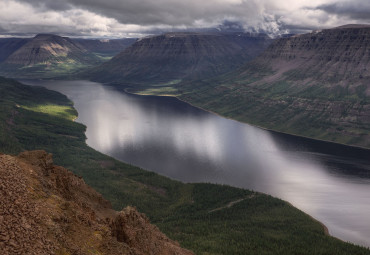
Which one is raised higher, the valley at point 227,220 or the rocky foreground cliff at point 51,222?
the rocky foreground cliff at point 51,222

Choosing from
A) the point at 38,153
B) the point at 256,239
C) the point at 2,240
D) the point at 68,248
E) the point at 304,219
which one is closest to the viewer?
the point at 2,240

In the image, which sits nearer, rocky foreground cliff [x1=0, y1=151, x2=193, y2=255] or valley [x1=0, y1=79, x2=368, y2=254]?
rocky foreground cliff [x1=0, y1=151, x2=193, y2=255]

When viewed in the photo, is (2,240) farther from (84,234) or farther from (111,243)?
(111,243)

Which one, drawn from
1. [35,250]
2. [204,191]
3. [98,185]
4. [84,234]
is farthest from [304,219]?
[35,250]

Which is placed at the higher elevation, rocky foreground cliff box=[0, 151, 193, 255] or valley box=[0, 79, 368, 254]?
rocky foreground cliff box=[0, 151, 193, 255]

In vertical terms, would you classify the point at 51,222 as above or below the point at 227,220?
above

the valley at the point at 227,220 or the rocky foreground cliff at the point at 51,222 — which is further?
the valley at the point at 227,220

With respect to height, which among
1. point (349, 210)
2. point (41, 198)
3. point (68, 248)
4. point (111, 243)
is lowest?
point (349, 210)

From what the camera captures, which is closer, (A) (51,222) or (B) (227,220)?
(A) (51,222)
